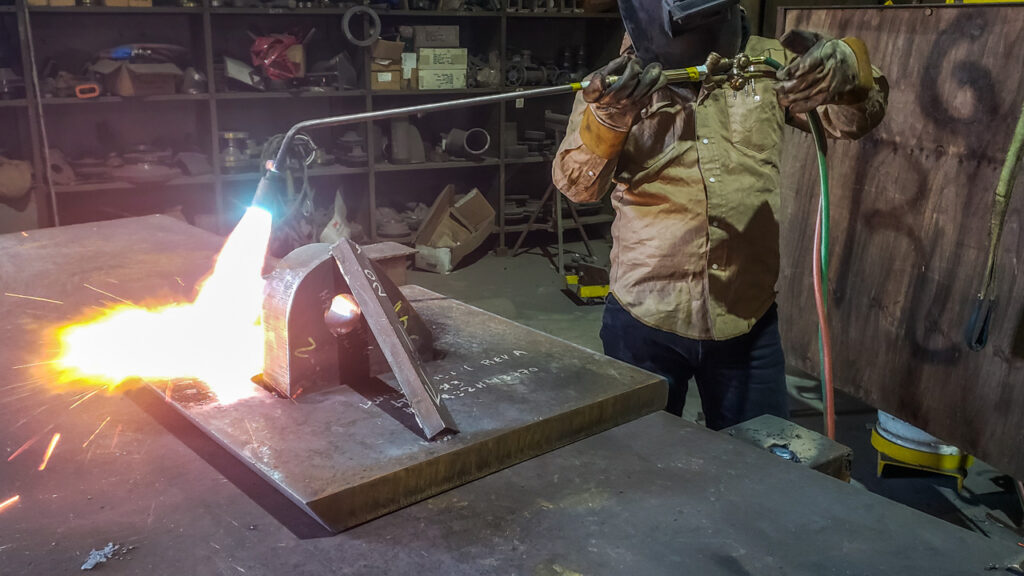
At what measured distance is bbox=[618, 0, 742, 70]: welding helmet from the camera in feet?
5.10

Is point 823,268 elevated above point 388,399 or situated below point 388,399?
above

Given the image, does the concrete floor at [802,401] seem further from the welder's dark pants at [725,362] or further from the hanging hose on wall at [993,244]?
the welder's dark pants at [725,362]

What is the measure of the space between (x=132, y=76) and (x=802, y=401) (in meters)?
4.04

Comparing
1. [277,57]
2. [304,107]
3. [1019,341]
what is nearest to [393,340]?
[1019,341]

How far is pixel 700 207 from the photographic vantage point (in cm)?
182

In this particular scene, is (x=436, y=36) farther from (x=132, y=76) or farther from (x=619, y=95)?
(x=619, y=95)

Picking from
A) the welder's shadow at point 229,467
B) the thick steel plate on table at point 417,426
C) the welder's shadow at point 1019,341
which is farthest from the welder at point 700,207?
the welder's shadow at point 229,467

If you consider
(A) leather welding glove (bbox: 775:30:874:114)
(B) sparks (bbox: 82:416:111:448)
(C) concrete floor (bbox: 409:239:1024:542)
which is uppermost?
(A) leather welding glove (bbox: 775:30:874:114)

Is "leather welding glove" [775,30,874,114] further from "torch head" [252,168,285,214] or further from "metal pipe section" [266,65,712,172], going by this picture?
"torch head" [252,168,285,214]

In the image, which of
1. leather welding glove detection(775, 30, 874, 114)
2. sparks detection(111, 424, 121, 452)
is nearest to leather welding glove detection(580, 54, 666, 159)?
leather welding glove detection(775, 30, 874, 114)

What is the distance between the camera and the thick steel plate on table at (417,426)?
3.50 feet

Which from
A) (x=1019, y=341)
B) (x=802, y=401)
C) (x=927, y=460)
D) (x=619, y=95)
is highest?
(x=619, y=95)

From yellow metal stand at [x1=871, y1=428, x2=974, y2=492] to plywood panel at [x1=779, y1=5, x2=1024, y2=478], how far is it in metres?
0.20

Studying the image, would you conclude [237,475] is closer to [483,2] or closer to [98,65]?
[98,65]
